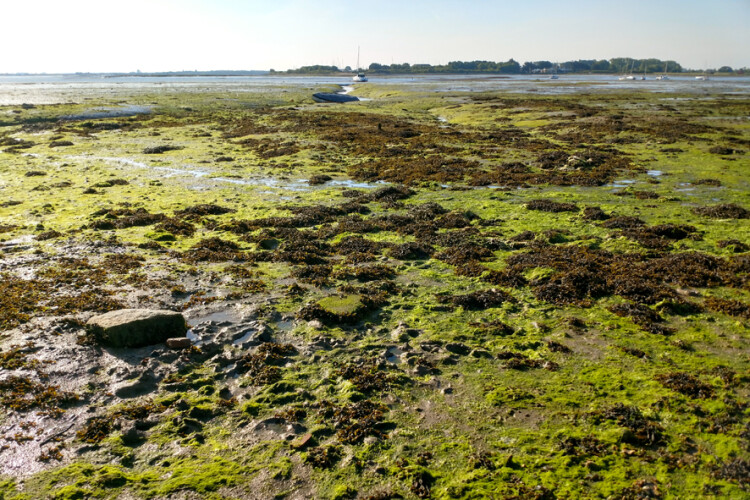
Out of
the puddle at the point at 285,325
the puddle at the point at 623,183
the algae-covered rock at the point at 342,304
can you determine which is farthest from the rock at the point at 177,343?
the puddle at the point at 623,183

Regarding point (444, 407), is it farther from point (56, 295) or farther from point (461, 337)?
point (56, 295)

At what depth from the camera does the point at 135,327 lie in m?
7.77

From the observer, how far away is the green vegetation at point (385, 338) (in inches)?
209

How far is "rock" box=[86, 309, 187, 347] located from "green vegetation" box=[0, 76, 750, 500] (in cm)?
22

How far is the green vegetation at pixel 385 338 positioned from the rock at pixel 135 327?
0.22 metres

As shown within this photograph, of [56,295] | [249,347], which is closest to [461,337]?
[249,347]

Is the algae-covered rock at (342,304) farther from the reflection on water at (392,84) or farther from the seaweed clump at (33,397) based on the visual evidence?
the reflection on water at (392,84)

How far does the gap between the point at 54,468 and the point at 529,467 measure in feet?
17.5

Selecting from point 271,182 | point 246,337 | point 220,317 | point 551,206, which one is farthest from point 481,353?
point 271,182

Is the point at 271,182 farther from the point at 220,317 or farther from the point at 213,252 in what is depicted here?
the point at 220,317

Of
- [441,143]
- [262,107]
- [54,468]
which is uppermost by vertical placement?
[262,107]

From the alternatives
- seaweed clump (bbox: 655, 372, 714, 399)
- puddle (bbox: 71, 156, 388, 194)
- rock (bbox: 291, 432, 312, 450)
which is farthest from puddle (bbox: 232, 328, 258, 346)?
puddle (bbox: 71, 156, 388, 194)

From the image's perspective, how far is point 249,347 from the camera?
7.85 meters

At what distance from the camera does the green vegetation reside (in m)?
5.30
